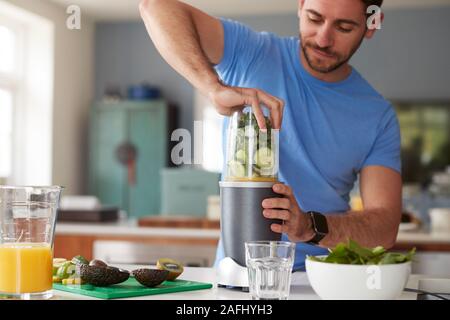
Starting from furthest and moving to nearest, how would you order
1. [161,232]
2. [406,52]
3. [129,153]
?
[129,153]
[406,52]
[161,232]

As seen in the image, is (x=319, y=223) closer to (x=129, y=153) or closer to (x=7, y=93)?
(x=7, y=93)

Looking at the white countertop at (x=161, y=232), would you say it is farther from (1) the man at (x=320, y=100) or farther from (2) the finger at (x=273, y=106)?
(2) the finger at (x=273, y=106)

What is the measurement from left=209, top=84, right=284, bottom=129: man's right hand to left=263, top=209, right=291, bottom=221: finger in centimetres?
14

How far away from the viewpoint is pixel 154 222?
3.33 m

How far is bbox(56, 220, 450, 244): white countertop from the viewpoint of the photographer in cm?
306

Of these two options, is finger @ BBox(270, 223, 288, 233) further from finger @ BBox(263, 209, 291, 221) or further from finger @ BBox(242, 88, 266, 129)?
finger @ BBox(242, 88, 266, 129)

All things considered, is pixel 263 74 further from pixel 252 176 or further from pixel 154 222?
pixel 154 222

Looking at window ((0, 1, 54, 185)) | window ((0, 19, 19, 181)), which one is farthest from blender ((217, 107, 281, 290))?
window ((0, 1, 54, 185))

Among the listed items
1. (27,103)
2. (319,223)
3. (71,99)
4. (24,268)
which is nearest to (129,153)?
(71,99)

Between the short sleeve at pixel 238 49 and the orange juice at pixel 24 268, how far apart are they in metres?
0.81

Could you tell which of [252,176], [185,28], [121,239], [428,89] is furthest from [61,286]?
[428,89]

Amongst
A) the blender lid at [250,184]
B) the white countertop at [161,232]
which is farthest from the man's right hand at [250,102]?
the white countertop at [161,232]

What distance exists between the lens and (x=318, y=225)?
4.36 feet

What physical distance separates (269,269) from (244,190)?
0.52ft
